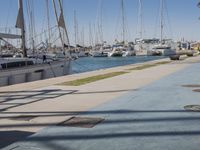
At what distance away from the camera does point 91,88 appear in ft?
47.6

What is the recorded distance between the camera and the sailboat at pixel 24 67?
72.9 ft

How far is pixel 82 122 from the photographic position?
797cm

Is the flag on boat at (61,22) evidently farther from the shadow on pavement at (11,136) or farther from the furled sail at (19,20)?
the shadow on pavement at (11,136)

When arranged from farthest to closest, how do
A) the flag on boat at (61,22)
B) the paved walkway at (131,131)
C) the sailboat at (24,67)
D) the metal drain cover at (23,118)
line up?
the flag on boat at (61,22) < the sailboat at (24,67) < the metal drain cover at (23,118) < the paved walkway at (131,131)

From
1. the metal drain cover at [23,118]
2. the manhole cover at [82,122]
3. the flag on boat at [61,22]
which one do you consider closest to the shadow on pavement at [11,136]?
the manhole cover at [82,122]

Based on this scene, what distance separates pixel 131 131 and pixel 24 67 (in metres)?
17.9

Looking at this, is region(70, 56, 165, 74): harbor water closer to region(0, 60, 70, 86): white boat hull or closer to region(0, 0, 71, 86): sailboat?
region(0, 60, 70, 86): white boat hull

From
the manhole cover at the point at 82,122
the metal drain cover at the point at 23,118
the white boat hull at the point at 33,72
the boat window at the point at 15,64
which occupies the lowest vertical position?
the white boat hull at the point at 33,72

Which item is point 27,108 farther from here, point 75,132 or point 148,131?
point 148,131

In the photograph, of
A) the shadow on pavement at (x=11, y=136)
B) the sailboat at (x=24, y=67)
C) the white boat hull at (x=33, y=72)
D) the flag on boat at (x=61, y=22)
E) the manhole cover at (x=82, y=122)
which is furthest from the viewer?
the flag on boat at (x=61, y=22)

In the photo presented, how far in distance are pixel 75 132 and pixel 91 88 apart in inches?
294

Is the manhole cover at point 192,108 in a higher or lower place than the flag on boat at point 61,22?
lower

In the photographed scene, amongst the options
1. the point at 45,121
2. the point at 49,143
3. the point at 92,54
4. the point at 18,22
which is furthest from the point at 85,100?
the point at 92,54

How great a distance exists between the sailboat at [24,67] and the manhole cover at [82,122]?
13795 mm
